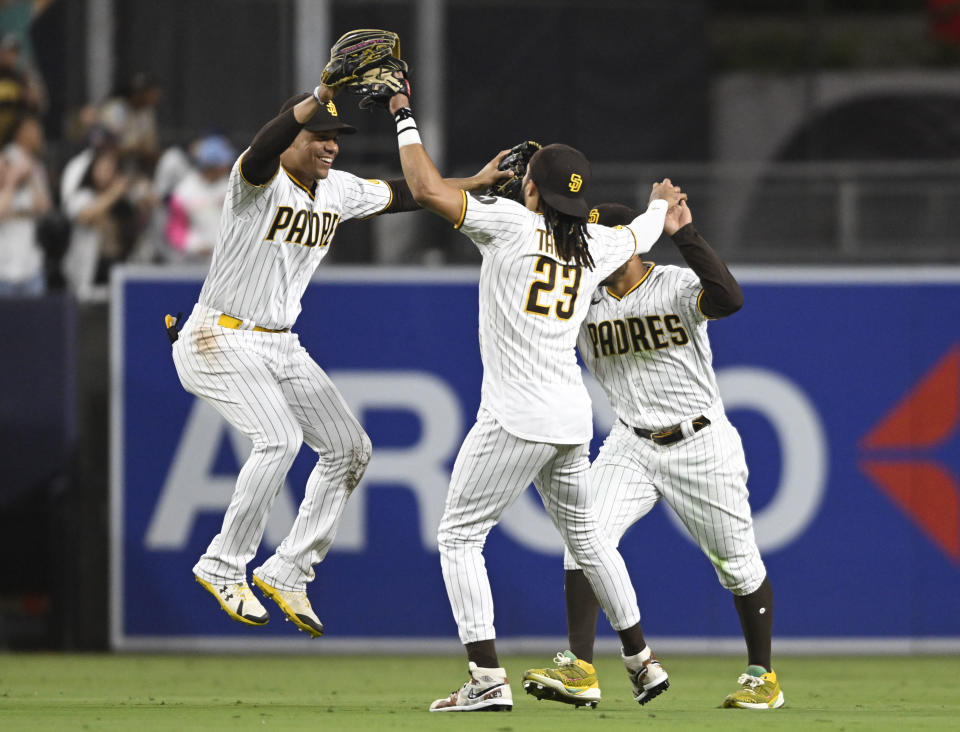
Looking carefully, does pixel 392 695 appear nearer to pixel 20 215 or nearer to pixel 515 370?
pixel 515 370

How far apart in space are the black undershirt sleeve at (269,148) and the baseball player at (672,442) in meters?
1.57

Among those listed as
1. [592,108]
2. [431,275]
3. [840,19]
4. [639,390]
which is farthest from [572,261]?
[840,19]

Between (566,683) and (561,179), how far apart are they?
83.5 inches

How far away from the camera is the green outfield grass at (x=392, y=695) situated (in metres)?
6.52

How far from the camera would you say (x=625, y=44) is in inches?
682

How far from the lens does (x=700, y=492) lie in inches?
301

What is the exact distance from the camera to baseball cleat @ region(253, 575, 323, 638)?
7418 millimetres

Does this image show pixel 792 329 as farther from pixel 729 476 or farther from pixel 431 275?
pixel 729 476

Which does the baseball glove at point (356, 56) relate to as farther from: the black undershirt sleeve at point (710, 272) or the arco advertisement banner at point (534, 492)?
the arco advertisement banner at point (534, 492)

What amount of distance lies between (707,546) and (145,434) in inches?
172

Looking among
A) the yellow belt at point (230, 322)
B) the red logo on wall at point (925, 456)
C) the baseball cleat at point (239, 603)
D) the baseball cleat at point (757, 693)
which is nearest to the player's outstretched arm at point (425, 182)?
the yellow belt at point (230, 322)

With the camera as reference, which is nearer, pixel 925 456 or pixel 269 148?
pixel 269 148

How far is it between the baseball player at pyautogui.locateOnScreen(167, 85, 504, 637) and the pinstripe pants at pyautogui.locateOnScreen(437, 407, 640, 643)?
89cm

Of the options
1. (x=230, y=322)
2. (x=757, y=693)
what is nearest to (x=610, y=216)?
(x=230, y=322)
